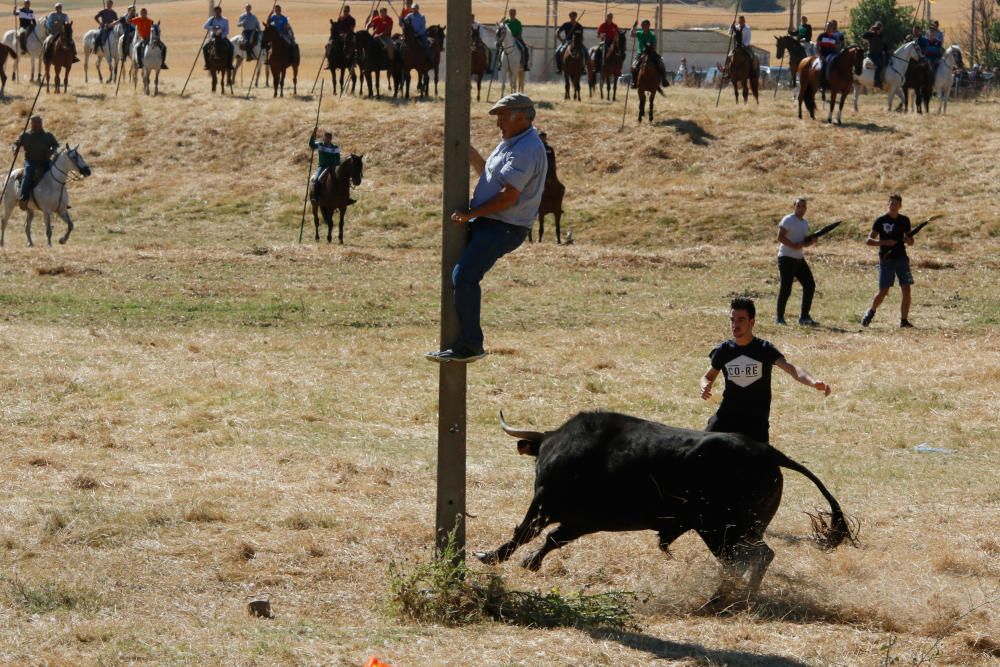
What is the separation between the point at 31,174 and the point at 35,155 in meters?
0.35

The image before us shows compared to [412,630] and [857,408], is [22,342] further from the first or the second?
[412,630]

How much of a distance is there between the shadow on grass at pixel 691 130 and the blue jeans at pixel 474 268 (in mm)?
27608

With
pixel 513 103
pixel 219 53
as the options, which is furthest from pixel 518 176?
pixel 219 53

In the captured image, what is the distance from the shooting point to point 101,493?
9.51 m

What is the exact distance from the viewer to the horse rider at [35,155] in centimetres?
2483

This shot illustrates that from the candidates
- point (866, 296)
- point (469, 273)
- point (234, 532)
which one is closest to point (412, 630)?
point (469, 273)

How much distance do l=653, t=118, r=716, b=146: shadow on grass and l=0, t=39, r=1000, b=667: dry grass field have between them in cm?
200

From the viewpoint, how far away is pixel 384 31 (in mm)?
39094

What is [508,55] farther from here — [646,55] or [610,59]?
[646,55]

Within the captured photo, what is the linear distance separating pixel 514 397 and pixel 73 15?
107 meters

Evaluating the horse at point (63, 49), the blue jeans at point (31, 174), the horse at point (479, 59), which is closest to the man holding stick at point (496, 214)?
the blue jeans at point (31, 174)

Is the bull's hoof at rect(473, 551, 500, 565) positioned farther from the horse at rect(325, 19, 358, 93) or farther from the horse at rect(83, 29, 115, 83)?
the horse at rect(83, 29, 115, 83)

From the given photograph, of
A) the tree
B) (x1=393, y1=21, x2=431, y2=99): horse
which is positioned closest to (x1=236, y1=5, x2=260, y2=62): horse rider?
(x1=393, y1=21, x2=431, y2=99): horse

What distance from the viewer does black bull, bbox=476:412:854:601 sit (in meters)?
7.39
